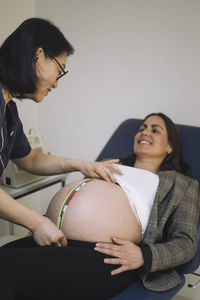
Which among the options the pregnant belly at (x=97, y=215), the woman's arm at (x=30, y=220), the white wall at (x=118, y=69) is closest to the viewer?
the woman's arm at (x=30, y=220)

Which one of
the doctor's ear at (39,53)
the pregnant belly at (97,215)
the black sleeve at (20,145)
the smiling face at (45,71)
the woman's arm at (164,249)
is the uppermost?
the doctor's ear at (39,53)

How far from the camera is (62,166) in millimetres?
1521

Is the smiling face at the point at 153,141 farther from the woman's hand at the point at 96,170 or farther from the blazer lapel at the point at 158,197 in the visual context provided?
the woman's hand at the point at 96,170

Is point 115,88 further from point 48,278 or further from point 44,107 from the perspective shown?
point 48,278

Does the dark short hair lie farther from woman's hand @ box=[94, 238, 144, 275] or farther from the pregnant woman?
woman's hand @ box=[94, 238, 144, 275]

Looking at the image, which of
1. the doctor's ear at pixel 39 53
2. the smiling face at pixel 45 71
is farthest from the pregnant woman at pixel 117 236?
the doctor's ear at pixel 39 53

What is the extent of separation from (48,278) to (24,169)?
2.36 ft

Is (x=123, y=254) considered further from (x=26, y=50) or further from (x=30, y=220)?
(x=26, y=50)

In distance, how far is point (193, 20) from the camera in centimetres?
191

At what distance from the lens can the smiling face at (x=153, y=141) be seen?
1.71 m

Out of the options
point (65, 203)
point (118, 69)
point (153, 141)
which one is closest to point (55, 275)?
point (65, 203)

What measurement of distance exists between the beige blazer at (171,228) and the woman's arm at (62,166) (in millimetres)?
257

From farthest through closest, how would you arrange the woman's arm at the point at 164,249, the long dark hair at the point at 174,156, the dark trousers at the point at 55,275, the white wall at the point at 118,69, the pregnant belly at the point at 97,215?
the white wall at the point at 118,69 → the long dark hair at the point at 174,156 → the pregnant belly at the point at 97,215 → the woman's arm at the point at 164,249 → the dark trousers at the point at 55,275

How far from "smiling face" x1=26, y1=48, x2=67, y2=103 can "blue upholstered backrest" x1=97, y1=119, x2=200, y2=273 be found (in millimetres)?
787
